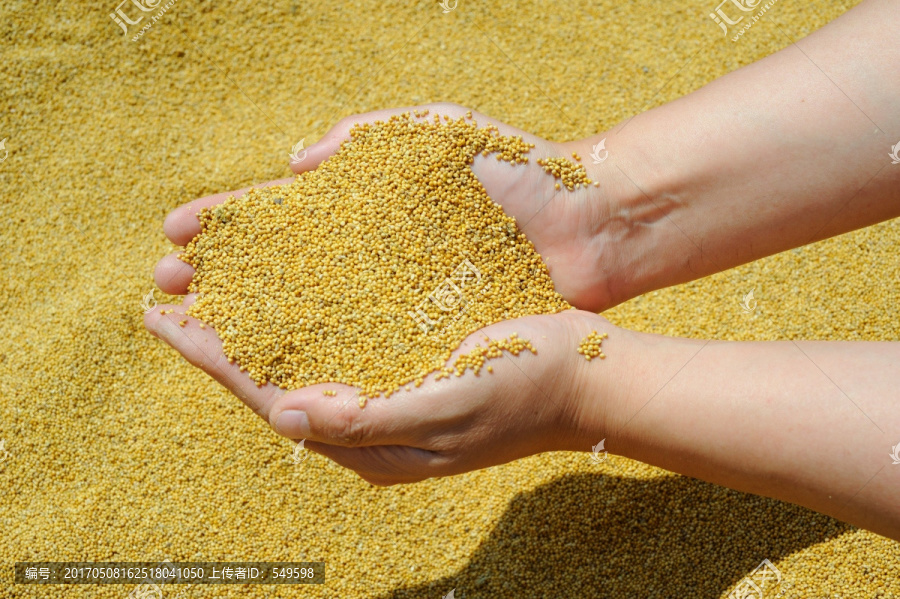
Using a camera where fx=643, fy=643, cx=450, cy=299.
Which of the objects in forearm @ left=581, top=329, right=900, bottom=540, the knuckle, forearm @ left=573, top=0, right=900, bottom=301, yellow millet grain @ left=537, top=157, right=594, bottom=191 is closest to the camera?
forearm @ left=581, top=329, right=900, bottom=540

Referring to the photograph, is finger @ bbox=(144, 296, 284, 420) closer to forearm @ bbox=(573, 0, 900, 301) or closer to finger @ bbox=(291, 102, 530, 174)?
finger @ bbox=(291, 102, 530, 174)

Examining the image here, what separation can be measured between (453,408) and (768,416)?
A: 82 cm

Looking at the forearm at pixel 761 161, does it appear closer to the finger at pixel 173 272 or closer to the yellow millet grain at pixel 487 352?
the yellow millet grain at pixel 487 352

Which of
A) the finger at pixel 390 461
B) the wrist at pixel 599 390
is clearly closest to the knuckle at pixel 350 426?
the finger at pixel 390 461

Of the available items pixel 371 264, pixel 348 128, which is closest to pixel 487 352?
pixel 371 264

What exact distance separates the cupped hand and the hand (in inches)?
10.6

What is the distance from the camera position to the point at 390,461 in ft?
6.15

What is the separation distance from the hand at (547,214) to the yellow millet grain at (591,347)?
1.14 feet

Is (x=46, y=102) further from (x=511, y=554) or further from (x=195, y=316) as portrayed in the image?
(x=511, y=554)

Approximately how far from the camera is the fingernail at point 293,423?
1.79 m

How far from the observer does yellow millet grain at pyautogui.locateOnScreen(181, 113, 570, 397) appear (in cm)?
191

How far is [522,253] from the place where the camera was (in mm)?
2146

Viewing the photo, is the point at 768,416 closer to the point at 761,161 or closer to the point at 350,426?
the point at 761,161

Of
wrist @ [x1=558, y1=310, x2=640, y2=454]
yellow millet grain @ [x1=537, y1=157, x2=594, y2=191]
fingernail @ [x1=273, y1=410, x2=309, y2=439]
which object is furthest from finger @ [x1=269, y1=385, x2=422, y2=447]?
yellow millet grain @ [x1=537, y1=157, x2=594, y2=191]
